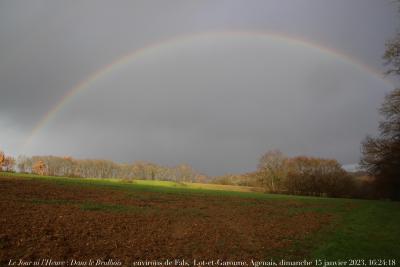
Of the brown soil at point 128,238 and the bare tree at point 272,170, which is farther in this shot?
the bare tree at point 272,170

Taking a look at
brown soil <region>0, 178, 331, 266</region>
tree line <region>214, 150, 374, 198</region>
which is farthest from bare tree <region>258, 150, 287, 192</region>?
brown soil <region>0, 178, 331, 266</region>

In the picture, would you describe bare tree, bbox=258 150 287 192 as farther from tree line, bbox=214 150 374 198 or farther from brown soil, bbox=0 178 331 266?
brown soil, bbox=0 178 331 266

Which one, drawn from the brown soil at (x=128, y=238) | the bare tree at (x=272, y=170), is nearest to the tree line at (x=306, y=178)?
the bare tree at (x=272, y=170)

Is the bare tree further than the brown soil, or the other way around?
the bare tree

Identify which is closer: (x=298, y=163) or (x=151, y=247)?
(x=151, y=247)

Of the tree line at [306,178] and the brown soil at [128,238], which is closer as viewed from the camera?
the brown soil at [128,238]

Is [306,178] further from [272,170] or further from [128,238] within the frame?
[128,238]

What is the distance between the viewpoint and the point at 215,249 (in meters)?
11.9

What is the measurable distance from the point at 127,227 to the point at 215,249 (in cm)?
530

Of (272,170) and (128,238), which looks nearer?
(128,238)

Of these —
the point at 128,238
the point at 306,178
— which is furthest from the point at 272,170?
the point at 128,238

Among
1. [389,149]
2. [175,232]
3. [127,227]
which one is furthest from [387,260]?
[389,149]

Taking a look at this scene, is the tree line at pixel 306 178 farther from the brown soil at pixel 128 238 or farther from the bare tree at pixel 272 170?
the brown soil at pixel 128 238

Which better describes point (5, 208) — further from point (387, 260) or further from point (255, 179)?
point (255, 179)
